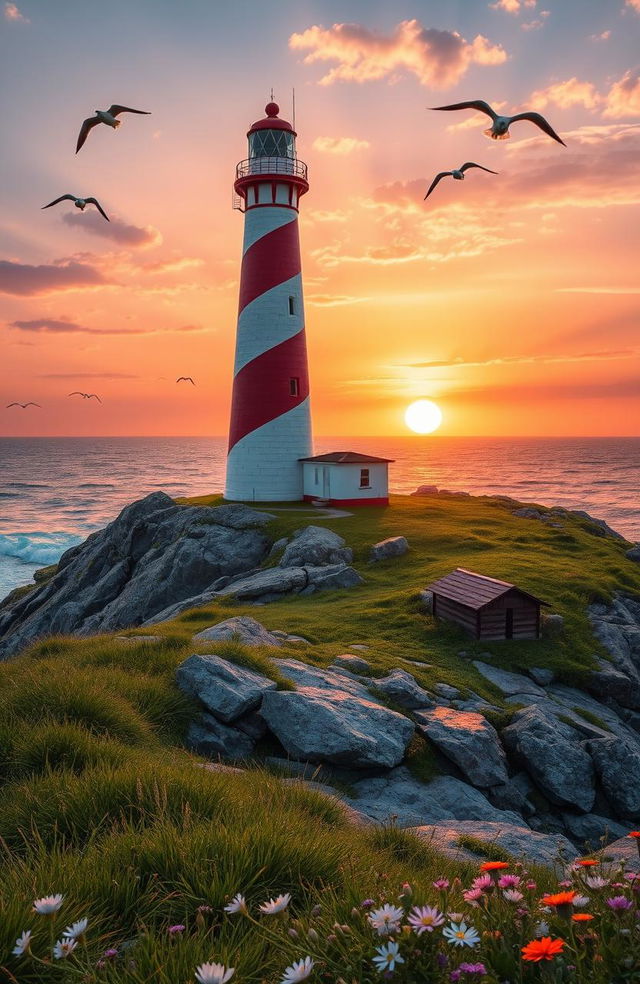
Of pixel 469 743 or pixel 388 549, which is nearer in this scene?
pixel 469 743

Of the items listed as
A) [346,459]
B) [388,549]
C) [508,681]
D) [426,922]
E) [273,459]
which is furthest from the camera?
[273,459]

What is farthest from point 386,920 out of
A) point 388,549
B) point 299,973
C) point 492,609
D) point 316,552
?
point 388,549

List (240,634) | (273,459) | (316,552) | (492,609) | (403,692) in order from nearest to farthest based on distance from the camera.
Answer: (403,692) < (240,634) < (492,609) < (316,552) < (273,459)

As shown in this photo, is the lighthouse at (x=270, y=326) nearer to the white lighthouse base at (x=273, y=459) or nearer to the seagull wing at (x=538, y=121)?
the white lighthouse base at (x=273, y=459)

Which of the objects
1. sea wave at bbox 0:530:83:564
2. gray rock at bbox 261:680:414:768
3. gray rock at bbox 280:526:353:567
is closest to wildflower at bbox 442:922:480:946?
gray rock at bbox 261:680:414:768

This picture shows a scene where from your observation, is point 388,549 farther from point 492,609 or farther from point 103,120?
point 103,120

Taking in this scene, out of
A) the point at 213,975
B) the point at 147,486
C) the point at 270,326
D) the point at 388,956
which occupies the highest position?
the point at 270,326

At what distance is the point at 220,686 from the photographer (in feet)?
31.2

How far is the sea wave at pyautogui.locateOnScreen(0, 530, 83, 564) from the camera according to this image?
6044 centimetres

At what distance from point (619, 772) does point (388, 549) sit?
14.1 meters

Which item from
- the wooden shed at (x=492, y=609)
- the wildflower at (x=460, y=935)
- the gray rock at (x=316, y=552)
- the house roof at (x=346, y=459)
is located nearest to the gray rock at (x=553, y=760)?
the wooden shed at (x=492, y=609)

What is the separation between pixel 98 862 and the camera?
3982 millimetres

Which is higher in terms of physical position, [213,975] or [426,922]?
[213,975]

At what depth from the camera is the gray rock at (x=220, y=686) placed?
932 centimetres
